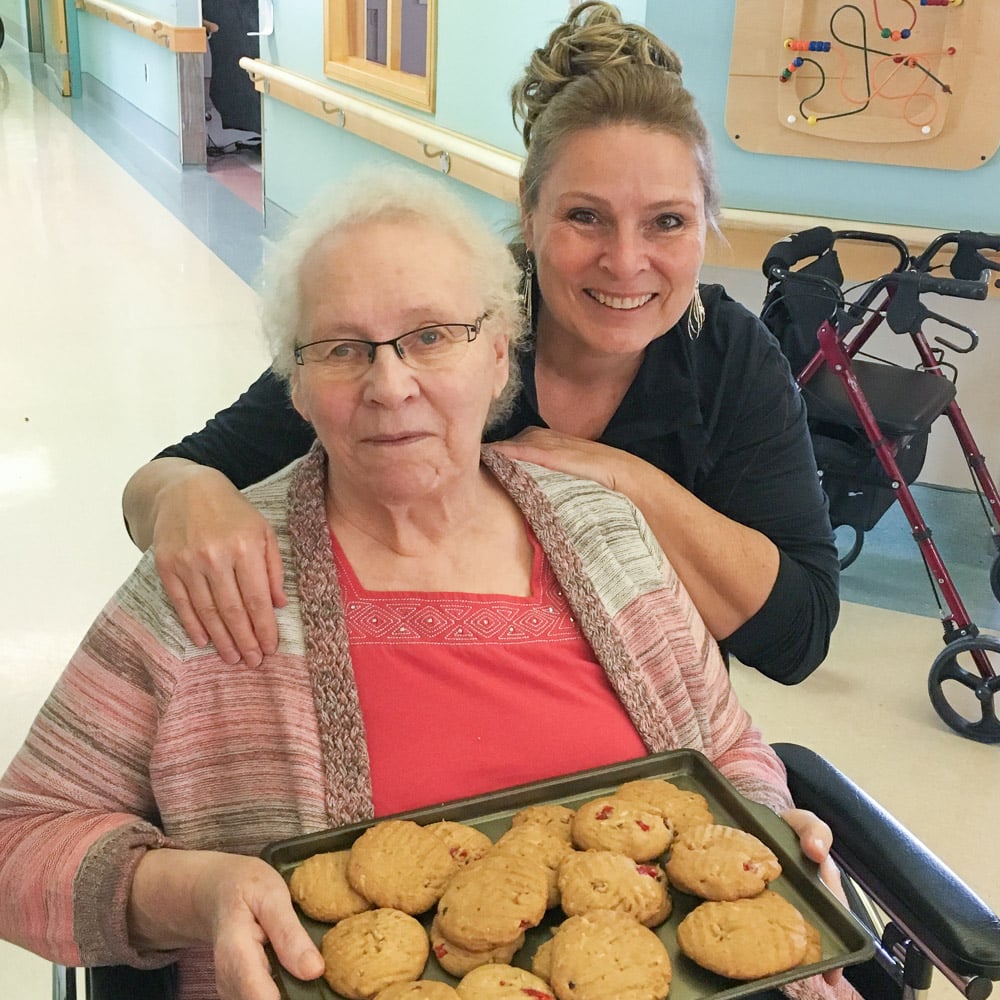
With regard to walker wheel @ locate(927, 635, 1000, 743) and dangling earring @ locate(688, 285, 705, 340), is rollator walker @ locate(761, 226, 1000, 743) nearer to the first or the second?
walker wheel @ locate(927, 635, 1000, 743)

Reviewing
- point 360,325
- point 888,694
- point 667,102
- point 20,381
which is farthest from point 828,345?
point 20,381

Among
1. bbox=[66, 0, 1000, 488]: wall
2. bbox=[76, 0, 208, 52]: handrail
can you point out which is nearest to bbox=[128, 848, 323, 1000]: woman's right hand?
bbox=[66, 0, 1000, 488]: wall

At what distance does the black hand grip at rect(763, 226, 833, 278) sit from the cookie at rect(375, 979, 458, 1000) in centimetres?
226

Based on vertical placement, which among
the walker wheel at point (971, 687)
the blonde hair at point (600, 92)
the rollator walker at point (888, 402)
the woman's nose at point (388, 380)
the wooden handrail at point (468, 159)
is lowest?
the walker wheel at point (971, 687)

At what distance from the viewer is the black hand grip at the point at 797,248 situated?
2824mm

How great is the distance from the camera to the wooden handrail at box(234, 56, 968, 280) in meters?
3.46

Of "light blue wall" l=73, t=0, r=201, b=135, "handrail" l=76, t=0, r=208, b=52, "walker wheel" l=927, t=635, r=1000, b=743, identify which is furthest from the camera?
"light blue wall" l=73, t=0, r=201, b=135

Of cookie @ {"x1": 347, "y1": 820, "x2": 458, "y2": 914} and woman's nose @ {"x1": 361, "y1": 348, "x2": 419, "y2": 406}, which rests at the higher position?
woman's nose @ {"x1": 361, "y1": 348, "x2": 419, "y2": 406}

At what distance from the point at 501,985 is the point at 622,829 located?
0.63 feet

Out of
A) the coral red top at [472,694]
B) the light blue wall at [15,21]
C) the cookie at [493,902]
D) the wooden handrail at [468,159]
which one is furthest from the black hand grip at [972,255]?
the light blue wall at [15,21]

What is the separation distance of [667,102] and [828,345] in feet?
4.98

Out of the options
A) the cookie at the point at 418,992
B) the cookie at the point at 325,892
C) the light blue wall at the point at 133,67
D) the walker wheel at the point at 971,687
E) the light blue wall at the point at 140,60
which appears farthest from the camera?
the light blue wall at the point at 133,67

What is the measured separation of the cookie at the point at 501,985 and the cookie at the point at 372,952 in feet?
0.16

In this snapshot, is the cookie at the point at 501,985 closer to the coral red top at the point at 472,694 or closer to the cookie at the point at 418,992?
the cookie at the point at 418,992
